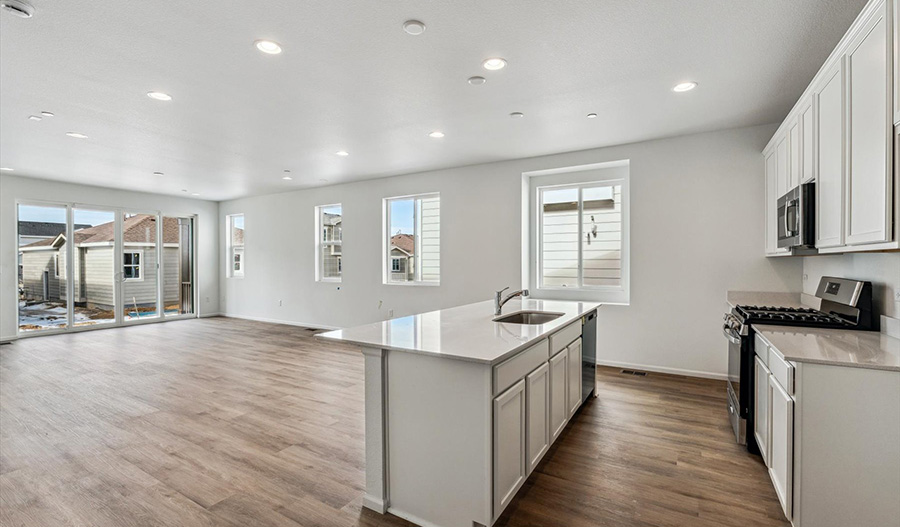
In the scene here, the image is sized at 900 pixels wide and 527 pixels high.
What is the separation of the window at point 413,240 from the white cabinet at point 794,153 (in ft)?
14.0

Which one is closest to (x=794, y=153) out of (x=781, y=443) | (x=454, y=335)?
(x=781, y=443)

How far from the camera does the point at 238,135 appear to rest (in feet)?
15.1

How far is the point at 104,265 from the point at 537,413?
906cm

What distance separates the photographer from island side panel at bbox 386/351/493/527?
191 centimetres

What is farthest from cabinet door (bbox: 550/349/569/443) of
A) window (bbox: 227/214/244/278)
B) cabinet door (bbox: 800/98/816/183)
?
window (bbox: 227/214/244/278)

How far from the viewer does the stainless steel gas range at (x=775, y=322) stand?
2.51m

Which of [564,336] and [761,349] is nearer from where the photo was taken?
[761,349]

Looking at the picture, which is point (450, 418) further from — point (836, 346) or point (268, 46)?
point (268, 46)

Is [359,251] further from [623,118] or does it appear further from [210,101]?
[623,118]

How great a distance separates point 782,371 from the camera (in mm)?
2039

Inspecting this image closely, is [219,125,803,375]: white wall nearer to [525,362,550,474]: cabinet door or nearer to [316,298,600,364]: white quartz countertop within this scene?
[316,298,600,364]: white quartz countertop

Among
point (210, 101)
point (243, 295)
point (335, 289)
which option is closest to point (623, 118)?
point (210, 101)

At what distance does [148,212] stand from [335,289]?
4.46m

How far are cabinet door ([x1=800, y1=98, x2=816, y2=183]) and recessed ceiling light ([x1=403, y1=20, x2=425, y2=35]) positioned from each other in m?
2.51
